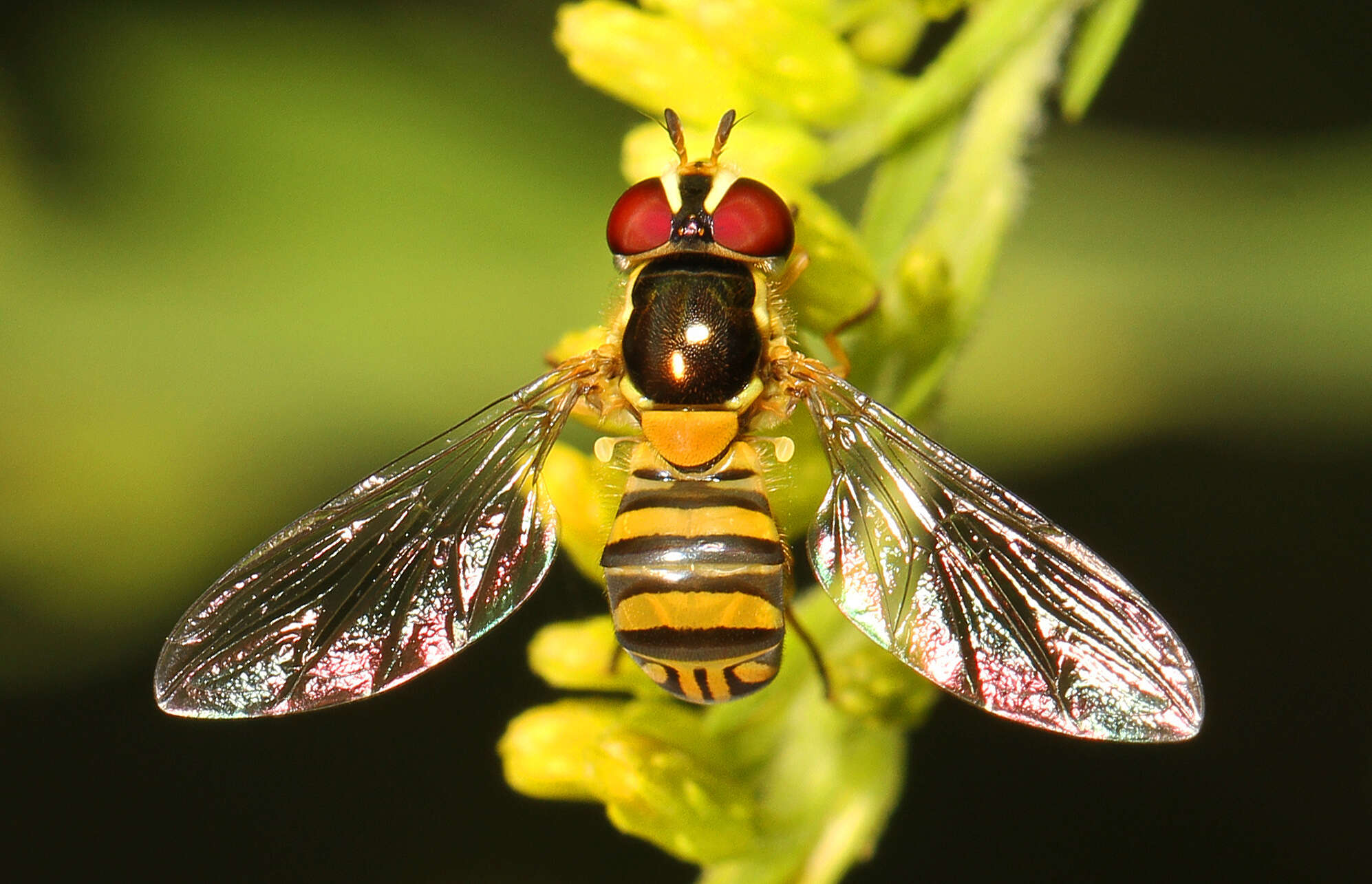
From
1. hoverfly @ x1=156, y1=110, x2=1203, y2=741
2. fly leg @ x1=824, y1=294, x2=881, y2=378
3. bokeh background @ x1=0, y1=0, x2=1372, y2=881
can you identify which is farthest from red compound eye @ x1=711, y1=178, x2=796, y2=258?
bokeh background @ x1=0, y1=0, x2=1372, y2=881

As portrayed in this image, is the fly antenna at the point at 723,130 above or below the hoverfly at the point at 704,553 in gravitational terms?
above

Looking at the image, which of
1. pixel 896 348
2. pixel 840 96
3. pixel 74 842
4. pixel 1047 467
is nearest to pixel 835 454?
pixel 896 348

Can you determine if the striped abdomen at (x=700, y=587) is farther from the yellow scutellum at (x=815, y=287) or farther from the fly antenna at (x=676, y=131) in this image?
the fly antenna at (x=676, y=131)

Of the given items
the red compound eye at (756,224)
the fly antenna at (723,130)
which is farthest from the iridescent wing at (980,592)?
the fly antenna at (723,130)

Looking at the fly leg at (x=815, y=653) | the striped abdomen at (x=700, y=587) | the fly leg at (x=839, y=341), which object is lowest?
the fly leg at (x=815, y=653)

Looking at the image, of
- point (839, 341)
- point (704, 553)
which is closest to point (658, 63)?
point (839, 341)

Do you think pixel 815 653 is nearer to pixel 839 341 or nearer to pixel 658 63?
pixel 839 341

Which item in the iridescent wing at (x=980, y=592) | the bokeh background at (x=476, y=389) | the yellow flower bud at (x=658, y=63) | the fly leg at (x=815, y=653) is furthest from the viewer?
the bokeh background at (x=476, y=389)
